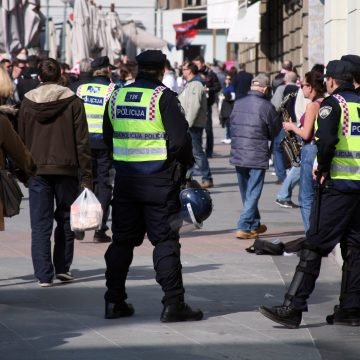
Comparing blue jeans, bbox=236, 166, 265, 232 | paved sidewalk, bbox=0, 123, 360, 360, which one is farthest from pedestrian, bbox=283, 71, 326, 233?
blue jeans, bbox=236, 166, 265, 232

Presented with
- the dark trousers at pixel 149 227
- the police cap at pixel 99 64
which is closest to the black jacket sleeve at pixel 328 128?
Result: the dark trousers at pixel 149 227

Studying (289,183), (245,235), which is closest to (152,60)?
(245,235)

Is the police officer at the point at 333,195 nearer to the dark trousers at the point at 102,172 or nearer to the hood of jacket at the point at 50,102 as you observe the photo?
the hood of jacket at the point at 50,102

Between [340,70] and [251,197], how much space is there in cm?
507

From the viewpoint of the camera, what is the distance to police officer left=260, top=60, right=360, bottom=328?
895 centimetres

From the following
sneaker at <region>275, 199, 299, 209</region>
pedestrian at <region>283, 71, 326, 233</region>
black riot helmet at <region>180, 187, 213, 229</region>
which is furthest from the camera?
sneaker at <region>275, 199, 299, 209</region>

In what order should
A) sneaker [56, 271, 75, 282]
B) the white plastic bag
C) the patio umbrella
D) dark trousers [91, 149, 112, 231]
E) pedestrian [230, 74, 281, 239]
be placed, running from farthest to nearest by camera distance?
the patio umbrella < pedestrian [230, 74, 281, 239] < dark trousers [91, 149, 112, 231] < sneaker [56, 271, 75, 282] < the white plastic bag

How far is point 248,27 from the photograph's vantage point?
130 feet

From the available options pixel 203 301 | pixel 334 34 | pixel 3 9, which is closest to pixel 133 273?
pixel 203 301

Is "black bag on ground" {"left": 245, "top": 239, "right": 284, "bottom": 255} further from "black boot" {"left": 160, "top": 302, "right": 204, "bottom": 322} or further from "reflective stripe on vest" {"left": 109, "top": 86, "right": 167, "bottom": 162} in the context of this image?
"reflective stripe on vest" {"left": 109, "top": 86, "right": 167, "bottom": 162}

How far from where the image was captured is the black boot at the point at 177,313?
9.10 metres

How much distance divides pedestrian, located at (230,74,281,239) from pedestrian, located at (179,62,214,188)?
17.4 ft

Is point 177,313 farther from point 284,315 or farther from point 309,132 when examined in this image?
point 309,132

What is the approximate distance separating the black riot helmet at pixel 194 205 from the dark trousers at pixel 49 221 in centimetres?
149
